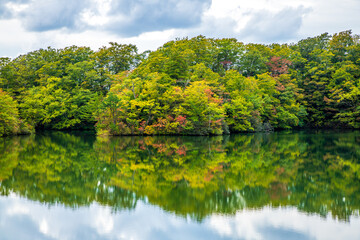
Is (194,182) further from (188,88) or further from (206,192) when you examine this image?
(188,88)

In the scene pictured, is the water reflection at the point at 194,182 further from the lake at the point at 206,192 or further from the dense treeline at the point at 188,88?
the dense treeline at the point at 188,88

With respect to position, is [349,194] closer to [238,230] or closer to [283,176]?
[283,176]

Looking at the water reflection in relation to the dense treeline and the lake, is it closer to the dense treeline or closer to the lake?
the lake

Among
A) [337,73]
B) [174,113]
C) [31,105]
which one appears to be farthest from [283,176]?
[337,73]

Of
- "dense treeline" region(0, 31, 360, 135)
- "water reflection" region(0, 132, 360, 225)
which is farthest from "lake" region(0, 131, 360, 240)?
"dense treeline" region(0, 31, 360, 135)

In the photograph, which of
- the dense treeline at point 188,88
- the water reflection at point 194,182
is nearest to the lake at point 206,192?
the water reflection at point 194,182

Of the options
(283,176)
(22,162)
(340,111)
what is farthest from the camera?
(340,111)

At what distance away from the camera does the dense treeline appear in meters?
27.0

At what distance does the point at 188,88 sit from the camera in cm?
2728

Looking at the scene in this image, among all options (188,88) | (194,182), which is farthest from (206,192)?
(188,88)

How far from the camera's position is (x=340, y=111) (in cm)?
3756

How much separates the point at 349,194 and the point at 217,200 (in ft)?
10.5

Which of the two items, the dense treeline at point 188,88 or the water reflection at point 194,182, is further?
the dense treeline at point 188,88

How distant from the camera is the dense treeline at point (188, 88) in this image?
2703 centimetres
